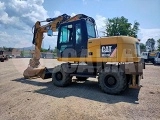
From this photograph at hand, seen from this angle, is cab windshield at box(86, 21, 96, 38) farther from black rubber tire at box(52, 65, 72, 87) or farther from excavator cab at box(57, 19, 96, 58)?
black rubber tire at box(52, 65, 72, 87)

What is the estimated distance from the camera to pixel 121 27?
5391cm

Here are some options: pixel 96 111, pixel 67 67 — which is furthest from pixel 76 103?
pixel 67 67

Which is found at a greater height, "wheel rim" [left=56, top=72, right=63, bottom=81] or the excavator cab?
the excavator cab

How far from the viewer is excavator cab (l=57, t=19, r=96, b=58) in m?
8.41

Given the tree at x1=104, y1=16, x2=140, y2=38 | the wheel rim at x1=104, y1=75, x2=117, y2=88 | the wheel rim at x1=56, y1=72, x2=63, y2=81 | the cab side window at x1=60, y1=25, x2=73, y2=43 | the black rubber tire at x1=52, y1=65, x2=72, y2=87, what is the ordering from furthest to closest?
1. the tree at x1=104, y1=16, x2=140, y2=38
2. the wheel rim at x1=56, y1=72, x2=63, y2=81
3. the black rubber tire at x1=52, y1=65, x2=72, y2=87
4. the cab side window at x1=60, y1=25, x2=73, y2=43
5. the wheel rim at x1=104, y1=75, x2=117, y2=88

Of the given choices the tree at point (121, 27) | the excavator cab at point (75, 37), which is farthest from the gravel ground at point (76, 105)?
the tree at point (121, 27)

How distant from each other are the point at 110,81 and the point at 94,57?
127 centimetres

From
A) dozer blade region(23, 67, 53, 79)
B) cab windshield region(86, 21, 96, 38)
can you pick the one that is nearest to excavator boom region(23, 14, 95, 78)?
dozer blade region(23, 67, 53, 79)

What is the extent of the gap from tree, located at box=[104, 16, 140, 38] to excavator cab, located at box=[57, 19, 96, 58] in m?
45.9

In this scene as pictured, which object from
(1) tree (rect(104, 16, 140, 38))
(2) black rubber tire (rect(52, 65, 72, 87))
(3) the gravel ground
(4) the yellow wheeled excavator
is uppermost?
(1) tree (rect(104, 16, 140, 38))

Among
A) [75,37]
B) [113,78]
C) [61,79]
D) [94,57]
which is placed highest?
[75,37]

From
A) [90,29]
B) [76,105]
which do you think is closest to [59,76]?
[90,29]

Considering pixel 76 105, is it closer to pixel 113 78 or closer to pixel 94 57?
pixel 113 78

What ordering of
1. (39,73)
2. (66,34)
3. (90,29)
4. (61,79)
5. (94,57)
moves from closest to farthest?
(94,57)
(90,29)
(66,34)
(61,79)
(39,73)
